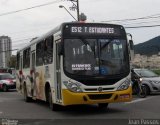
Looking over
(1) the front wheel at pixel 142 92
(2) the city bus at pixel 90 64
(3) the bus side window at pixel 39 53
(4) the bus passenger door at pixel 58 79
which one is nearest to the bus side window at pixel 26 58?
(3) the bus side window at pixel 39 53

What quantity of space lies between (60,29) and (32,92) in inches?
260

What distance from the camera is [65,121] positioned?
43.8 feet

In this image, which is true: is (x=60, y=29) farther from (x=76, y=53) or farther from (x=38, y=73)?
(x=38, y=73)

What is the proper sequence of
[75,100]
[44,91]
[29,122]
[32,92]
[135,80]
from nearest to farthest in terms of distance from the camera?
[29,122]
[75,100]
[44,91]
[32,92]
[135,80]

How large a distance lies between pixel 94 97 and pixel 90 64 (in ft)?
3.54

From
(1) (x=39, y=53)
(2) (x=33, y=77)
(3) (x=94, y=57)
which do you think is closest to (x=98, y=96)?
(3) (x=94, y=57)

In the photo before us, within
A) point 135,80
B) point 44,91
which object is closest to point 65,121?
point 44,91

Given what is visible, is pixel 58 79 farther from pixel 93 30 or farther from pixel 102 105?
pixel 102 105

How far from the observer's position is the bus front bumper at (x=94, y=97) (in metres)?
14.2

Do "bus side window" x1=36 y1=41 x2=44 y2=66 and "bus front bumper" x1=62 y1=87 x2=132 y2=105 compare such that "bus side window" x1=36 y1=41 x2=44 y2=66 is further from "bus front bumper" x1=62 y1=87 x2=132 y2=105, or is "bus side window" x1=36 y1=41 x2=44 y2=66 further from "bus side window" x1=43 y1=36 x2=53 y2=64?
"bus front bumper" x1=62 y1=87 x2=132 y2=105

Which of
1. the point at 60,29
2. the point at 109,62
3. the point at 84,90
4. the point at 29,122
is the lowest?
the point at 29,122

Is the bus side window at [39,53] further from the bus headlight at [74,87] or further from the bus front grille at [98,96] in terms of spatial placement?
the bus front grille at [98,96]

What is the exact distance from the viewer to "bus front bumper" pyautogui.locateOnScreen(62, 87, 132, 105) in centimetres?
1423

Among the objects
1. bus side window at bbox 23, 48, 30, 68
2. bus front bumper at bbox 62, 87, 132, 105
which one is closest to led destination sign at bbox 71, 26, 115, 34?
bus front bumper at bbox 62, 87, 132, 105
